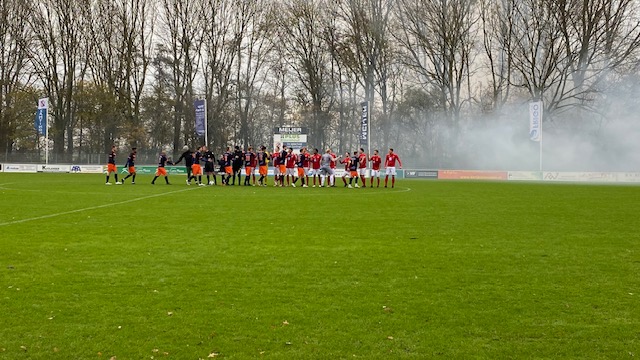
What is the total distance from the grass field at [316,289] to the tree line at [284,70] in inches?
1497

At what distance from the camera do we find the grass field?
471 centimetres

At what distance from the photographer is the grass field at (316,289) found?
4.71m

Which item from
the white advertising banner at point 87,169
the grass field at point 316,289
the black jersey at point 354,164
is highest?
the black jersey at point 354,164

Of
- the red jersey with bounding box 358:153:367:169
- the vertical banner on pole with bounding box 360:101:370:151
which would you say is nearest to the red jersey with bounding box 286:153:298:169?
the red jersey with bounding box 358:153:367:169

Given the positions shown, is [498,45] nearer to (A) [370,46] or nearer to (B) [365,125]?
(A) [370,46]

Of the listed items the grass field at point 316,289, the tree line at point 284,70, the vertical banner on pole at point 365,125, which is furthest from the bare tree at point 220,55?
the grass field at point 316,289

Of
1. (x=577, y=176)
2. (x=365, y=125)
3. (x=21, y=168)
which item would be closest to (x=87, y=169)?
(x=21, y=168)

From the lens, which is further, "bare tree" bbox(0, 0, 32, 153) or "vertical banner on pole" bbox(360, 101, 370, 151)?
"bare tree" bbox(0, 0, 32, 153)

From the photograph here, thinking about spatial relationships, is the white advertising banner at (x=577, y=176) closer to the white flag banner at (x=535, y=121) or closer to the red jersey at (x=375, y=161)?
the white flag banner at (x=535, y=121)

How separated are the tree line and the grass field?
38.0m

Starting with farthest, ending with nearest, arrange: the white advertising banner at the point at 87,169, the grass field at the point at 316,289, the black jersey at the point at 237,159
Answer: the white advertising banner at the point at 87,169, the black jersey at the point at 237,159, the grass field at the point at 316,289

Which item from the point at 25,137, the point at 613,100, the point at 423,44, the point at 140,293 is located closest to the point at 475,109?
the point at 423,44

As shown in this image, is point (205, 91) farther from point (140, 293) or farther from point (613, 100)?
point (140, 293)

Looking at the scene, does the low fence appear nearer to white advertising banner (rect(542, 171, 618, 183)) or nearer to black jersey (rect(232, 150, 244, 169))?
white advertising banner (rect(542, 171, 618, 183))
